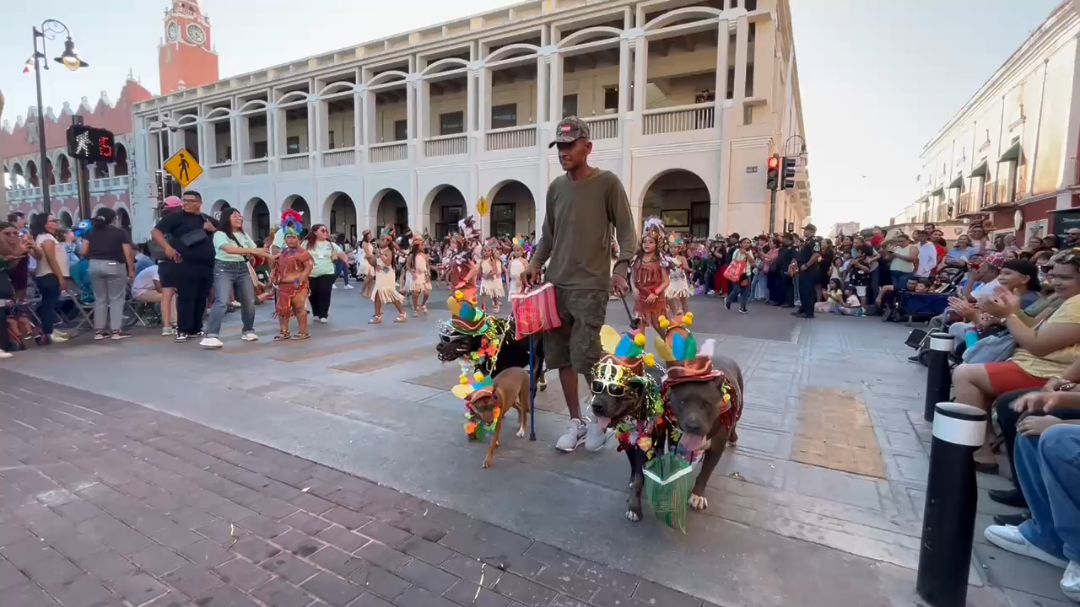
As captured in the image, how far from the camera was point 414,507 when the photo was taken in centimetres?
307

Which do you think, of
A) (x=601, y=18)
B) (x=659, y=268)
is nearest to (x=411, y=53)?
(x=601, y=18)

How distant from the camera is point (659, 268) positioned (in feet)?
25.3

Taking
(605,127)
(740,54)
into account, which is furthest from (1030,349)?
(605,127)

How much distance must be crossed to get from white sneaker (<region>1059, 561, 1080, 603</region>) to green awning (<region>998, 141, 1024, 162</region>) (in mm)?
30770

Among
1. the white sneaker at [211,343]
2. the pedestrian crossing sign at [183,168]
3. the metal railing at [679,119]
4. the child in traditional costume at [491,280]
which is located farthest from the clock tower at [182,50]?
the white sneaker at [211,343]

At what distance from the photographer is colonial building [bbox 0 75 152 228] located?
35.7 m

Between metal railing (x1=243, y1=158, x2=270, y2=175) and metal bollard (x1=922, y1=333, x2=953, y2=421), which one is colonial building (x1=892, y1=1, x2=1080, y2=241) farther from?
metal railing (x1=243, y1=158, x2=270, y2=175)

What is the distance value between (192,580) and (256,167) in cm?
3173

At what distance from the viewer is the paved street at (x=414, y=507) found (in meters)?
2.38

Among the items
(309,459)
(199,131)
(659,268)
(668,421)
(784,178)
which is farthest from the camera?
(199,131)

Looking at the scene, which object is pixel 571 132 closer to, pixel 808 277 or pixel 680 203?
pixel 808 277

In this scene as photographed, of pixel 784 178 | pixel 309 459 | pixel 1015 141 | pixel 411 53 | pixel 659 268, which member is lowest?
pixel 309 459

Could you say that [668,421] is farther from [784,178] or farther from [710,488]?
[784,178]

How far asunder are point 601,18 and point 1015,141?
70.2 feet
